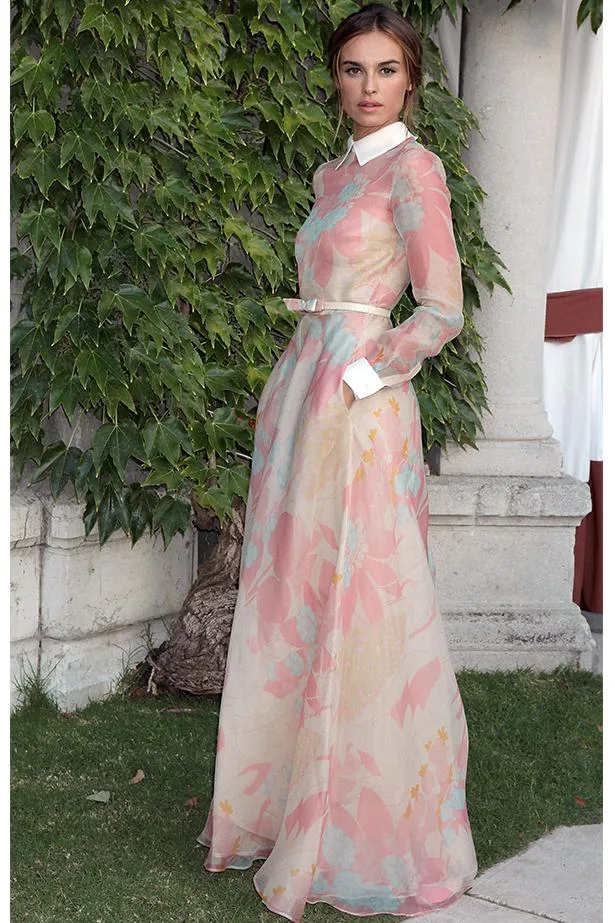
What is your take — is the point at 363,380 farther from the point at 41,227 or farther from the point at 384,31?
the point at 41,227

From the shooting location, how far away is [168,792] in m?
3.49

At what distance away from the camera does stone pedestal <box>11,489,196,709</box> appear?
4.17 meters

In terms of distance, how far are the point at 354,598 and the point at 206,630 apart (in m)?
1.77

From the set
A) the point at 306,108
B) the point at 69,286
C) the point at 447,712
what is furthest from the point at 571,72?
the point at 447,712

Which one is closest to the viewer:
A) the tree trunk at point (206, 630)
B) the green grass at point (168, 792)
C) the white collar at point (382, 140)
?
the white collar at point (382, 140)

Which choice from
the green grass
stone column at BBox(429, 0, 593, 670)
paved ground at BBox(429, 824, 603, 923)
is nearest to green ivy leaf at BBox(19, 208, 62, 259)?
the green grass

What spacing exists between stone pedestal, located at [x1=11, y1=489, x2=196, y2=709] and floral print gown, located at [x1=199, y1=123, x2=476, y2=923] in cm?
152

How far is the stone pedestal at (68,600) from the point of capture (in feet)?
13.7

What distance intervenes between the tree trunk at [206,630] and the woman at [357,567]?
1493 millimetres

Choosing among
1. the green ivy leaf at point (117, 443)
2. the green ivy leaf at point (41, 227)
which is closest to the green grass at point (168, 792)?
the green ivy leaf at point (117, 443)

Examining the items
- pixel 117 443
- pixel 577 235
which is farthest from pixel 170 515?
pixel 577 235

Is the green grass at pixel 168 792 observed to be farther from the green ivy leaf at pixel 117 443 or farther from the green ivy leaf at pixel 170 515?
the green ivy leaf at pixel 117 443

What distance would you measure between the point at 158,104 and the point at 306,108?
0.53 meters

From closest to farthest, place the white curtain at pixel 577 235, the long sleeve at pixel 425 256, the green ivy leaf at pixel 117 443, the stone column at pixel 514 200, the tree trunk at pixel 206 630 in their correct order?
the long sleeve at pixel 425 256 < the green ivy leaf at pixel 117 443 < the tree trunk at pixel 206 630 < the stone column at pixel 514 200 < the white curtain at pixel 577 235
